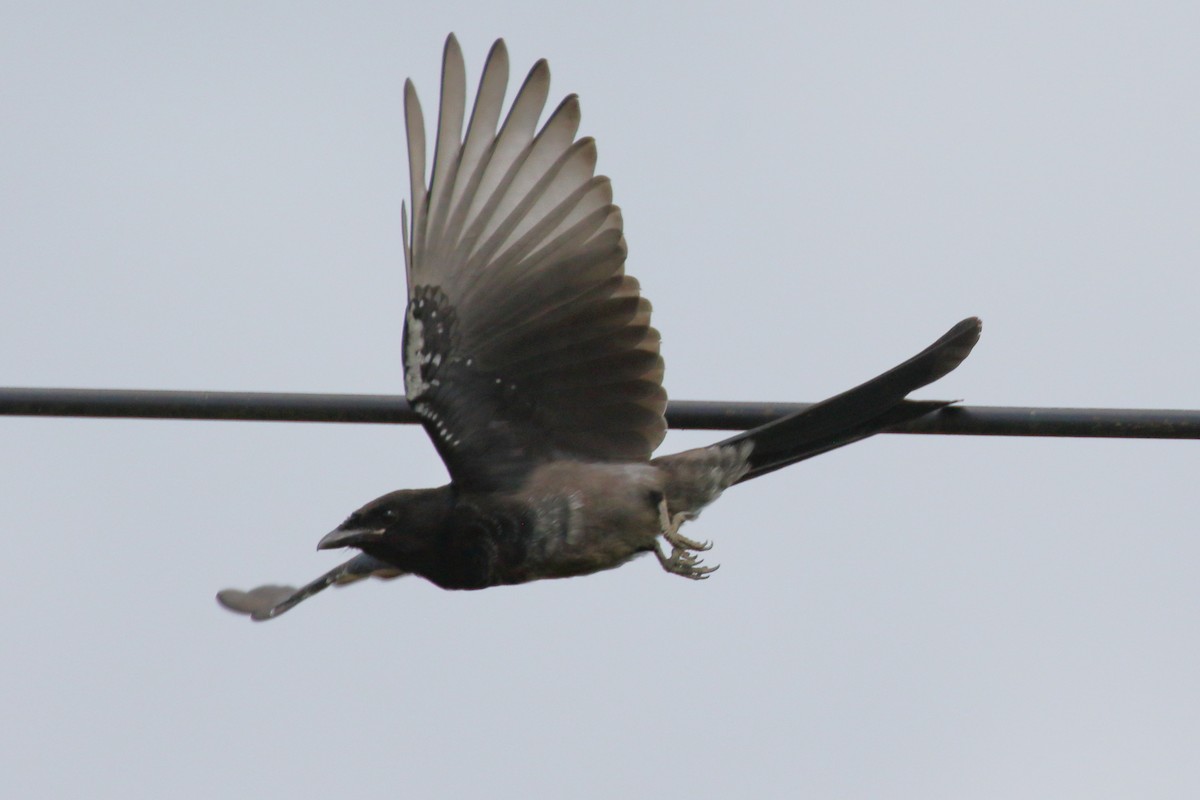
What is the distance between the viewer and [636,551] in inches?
236

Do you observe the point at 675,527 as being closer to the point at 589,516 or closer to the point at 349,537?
the point at 589,516

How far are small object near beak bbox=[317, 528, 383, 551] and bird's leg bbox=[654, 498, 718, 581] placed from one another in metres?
0.99

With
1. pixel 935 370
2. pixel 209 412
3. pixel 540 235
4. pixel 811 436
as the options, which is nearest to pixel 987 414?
pixel 935 370

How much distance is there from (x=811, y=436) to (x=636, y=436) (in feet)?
2.12

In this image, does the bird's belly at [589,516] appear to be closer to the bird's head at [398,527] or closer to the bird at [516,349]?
the bird at [516,349]

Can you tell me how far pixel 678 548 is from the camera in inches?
231

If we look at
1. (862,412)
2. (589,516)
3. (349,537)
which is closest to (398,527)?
(349,537)

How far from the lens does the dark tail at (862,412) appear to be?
564 cm

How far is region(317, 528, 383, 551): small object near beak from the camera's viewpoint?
18.8ft

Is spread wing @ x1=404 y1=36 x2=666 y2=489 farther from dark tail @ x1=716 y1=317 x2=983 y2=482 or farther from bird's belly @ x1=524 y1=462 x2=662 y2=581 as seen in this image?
dark tail @ x1=716 y1=317 x2=983 y2=482

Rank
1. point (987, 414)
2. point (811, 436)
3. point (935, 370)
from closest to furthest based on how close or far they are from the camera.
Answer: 1. point (987, 414)
2. point (935, 370)
3. point (811, 436)

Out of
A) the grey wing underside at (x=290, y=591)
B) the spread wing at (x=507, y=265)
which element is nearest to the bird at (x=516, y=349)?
the spread wing at (x=507, y=265)

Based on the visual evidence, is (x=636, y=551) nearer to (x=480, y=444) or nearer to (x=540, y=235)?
(x=480, y=444)

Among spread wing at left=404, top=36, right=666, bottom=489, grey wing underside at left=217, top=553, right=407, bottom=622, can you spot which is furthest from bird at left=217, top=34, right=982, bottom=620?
grey wing underside at left=217, top=553, right=407, bottom=622
